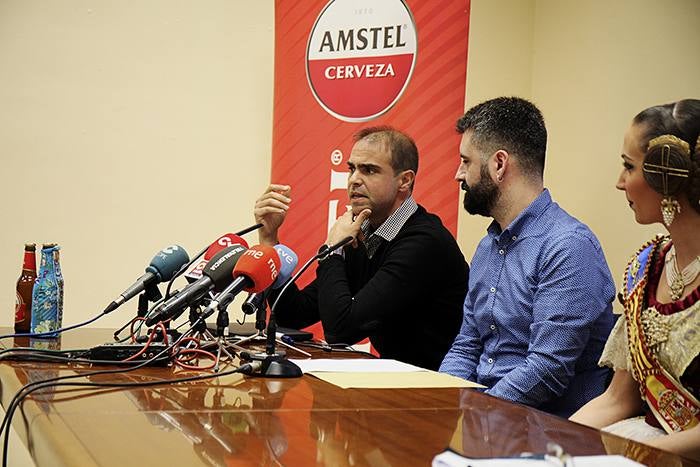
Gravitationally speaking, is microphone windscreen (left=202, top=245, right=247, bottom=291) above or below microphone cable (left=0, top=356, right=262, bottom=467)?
above

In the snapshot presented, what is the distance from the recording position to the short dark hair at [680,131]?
1.70 m

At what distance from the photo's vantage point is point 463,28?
130 inches

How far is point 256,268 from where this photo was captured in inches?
69.4

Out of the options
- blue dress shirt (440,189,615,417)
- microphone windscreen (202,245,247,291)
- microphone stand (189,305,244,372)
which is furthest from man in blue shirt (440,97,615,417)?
microphone windscreen (202,245,247,291)

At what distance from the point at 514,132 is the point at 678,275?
0.94 m

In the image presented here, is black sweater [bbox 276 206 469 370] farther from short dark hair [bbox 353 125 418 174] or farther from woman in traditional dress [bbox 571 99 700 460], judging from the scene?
woman in traditional dress [bbox 571 99 700 460]

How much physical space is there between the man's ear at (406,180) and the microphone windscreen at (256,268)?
1391 mm

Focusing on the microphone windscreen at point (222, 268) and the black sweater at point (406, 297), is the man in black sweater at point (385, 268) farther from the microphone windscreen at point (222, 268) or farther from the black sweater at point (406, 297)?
the microphone windscreen at point (222, 268)

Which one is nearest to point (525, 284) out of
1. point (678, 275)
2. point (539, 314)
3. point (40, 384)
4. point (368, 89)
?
point (539, 314)

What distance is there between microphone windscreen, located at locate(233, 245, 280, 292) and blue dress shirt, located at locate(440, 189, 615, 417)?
74cm

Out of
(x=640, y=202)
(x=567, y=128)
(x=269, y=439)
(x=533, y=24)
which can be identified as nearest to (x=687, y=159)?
(x=640, y=202)

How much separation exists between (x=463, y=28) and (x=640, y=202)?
1627mm

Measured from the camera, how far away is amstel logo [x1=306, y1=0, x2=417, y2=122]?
3234 mm

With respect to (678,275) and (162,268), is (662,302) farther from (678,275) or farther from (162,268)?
(162,268)
